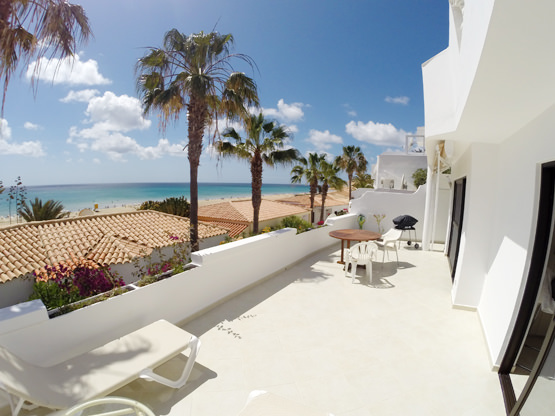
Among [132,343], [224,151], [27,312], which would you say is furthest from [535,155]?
[224,151]

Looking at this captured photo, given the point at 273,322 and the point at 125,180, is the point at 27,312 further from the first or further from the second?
the point at 125,180

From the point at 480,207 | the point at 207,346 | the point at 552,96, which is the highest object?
the point at 552,96

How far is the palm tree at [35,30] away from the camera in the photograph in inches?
141

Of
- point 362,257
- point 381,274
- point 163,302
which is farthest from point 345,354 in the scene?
point 381,274

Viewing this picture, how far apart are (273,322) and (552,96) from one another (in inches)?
193

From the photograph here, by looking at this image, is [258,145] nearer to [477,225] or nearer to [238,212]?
[477,225]

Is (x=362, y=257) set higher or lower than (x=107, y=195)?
higher

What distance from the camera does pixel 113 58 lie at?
29.8 ft

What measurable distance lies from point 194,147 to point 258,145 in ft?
12.2

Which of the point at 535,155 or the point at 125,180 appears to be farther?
the point at 125,180

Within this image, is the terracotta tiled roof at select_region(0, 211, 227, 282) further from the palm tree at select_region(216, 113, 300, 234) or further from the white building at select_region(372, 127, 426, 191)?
the white building at select_region(372, 127, 426, 191)

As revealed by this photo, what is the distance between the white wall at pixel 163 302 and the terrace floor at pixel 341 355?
0.41 m

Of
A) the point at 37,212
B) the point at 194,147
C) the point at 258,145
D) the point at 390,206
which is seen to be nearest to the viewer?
the point at 194,147

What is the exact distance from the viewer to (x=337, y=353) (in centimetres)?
416
